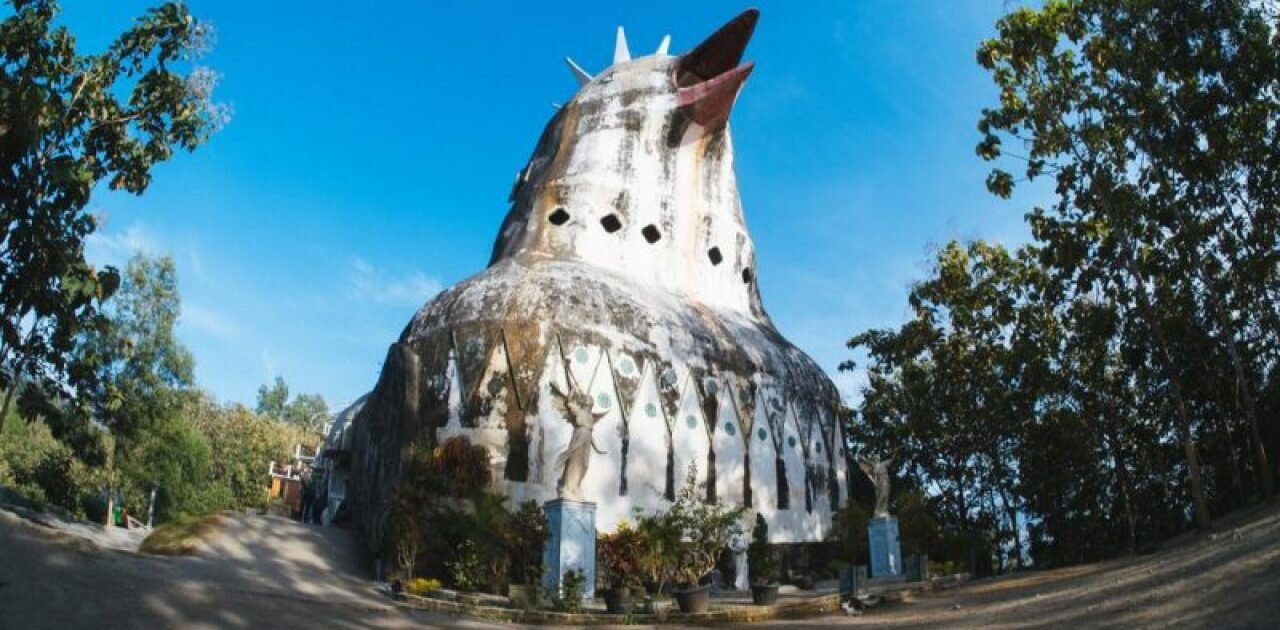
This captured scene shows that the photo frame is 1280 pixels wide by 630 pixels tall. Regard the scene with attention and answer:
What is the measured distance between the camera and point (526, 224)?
23.5 meters

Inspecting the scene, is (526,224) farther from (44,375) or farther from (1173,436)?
(1173,436)

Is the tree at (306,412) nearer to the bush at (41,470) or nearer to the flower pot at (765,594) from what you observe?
the bush at (41,470)

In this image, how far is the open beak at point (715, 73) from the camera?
25.2 meters

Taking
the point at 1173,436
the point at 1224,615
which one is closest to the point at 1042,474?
the point at 1173,436

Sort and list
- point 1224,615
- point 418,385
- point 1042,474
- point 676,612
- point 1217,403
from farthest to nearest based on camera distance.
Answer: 1. point 1042,474
2. point 1217,403
3. point 418,385
4. point 676,612
5. point 1224,615

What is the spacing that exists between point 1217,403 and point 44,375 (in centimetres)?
2080

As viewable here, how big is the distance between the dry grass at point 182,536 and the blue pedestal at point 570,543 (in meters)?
5.88

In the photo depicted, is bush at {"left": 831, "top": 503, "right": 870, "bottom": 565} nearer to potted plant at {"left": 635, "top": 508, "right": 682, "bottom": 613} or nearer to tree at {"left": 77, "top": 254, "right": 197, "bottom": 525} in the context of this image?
potted plant at {"left": 635, "top": 508, "right": 682, "bottom": 613}

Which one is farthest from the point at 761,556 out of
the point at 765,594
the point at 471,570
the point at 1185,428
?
the point at 1185,428

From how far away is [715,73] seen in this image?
2700 centimetres

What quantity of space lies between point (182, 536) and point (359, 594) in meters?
4.49

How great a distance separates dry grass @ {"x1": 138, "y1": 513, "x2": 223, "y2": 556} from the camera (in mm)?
15070

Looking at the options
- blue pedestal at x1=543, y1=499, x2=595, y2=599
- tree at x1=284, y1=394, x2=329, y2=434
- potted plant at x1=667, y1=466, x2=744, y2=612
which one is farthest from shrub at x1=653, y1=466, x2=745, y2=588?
tree at x1=284, y1=394, x2=329, y2=434

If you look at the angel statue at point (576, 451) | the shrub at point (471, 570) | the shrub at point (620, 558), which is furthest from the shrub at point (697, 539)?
the shrub at point (471, 570)
